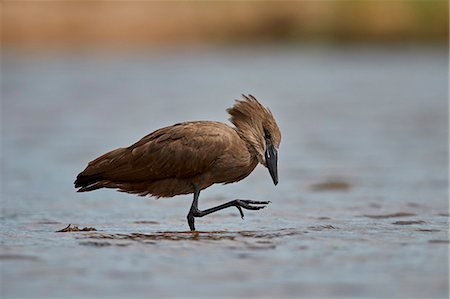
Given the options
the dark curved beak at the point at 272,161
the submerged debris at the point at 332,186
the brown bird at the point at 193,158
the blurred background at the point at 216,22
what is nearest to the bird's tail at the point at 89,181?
the brown bird at the point at 193,158

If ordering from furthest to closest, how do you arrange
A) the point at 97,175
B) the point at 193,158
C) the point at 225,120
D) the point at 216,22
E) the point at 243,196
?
the point at 216,22, the point at 225,120, the point at 243,196, the point at 97,175, the point at 193,158

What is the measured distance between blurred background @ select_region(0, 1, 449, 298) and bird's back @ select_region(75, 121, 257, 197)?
0.40 meters

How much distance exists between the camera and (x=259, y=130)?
9.15m

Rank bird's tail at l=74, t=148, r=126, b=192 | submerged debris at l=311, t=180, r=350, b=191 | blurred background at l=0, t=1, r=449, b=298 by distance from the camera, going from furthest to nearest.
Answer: submerged debris at l=311, t=180, r=350, b=191
bird's tail at l=74, t=148, r=126, b=192
blurred background at l=0, t=1, r=449, b=298

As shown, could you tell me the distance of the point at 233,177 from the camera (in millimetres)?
9023

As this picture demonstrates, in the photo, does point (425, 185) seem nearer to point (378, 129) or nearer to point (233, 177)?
point (233, 177)

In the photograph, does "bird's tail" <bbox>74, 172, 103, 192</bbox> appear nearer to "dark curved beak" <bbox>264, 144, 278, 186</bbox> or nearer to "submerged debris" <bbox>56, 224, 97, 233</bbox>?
"submerged debris" <bbox>56, 224, 97, 233</bbox>

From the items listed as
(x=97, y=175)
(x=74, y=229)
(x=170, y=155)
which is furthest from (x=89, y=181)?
(x=170, y=155)

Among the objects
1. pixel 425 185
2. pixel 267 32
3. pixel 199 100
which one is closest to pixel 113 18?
pixel 267 32

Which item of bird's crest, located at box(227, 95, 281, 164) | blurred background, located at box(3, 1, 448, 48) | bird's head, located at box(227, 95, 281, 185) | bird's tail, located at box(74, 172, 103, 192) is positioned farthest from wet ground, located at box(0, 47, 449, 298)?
blurred background, located at box(3, 1, 448, 48)

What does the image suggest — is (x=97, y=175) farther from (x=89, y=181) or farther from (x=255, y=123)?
(x=255, y=123)

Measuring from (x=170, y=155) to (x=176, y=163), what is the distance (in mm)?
81

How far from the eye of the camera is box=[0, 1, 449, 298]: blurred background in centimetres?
706

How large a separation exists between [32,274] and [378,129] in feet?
37.8
